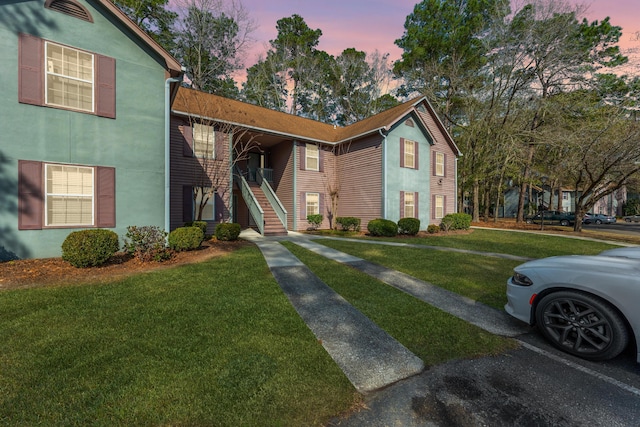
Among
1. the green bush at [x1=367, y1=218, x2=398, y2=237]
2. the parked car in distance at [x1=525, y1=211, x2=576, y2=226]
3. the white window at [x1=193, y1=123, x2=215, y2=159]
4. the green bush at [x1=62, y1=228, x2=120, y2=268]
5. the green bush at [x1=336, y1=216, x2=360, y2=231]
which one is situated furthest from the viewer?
the parked car in distance at [x1=525, y1=211, x2=576, y2=226]

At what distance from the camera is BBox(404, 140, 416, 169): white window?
53.4ft

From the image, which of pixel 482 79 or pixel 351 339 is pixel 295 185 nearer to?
pixel 351 339

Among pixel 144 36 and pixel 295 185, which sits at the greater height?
pixel 144 36

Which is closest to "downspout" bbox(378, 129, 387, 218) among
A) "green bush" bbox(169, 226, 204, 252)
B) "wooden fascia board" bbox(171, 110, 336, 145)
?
"wooden fascia board" bbox(171, 110, 336, 145)

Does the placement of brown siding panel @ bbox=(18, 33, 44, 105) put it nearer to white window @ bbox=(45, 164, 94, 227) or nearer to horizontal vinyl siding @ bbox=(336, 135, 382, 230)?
white window @ bbox=(45, 164, 94, 227)

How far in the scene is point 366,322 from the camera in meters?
3.76

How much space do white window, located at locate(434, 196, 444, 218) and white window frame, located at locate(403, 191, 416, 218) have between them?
2.58 meters

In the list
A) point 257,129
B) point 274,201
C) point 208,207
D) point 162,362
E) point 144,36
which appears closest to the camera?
point 162,362

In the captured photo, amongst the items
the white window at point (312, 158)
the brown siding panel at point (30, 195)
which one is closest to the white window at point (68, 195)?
the brown siding panel at point (30, 195)

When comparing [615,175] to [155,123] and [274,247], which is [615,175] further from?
[155,123]

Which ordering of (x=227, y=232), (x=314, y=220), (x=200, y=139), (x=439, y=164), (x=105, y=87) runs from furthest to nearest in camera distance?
(x=439, y=164)
(x=314, y=220)
(x=200, y=139)
(x=227, y=232)
(x=105, y=87)

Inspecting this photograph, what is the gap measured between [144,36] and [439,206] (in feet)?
58.4

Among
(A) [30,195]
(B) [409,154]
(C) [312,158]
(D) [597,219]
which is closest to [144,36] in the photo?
(A) [30,195]

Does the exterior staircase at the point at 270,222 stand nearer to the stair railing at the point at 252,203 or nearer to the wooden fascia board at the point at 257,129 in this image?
the stair railing at the point at 252,203
